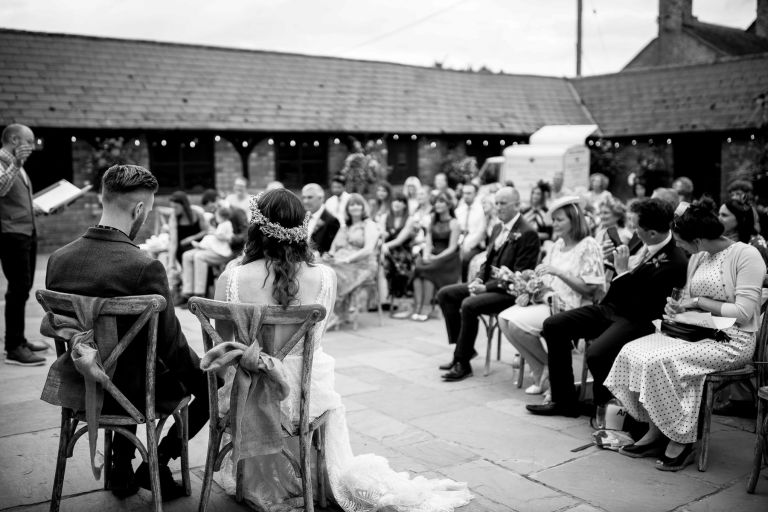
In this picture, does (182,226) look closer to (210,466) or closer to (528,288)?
(528,288)

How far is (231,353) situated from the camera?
3049mm

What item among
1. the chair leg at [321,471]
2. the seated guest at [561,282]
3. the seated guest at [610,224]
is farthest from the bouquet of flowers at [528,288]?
the chair leg at [321,471]

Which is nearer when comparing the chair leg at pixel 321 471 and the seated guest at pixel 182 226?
the chair leg at pixel 321 471

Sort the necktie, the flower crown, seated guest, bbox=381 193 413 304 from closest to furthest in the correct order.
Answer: the flower crown
the necktie
seated guest, bbox=381 193 413 304

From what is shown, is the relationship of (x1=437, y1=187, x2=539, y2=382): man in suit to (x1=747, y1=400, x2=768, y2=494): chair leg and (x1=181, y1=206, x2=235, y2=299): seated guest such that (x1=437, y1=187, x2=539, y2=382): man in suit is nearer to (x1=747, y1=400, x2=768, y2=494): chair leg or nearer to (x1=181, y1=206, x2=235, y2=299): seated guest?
(x1=747, y1=400, x2=768, y2=494): chair leg

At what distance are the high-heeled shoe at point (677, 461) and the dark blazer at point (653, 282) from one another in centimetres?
91

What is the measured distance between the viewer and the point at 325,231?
320 inches

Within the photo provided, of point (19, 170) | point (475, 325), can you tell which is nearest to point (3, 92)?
point (19, 170)

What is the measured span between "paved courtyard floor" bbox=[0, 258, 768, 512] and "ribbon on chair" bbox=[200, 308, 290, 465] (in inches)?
21.3

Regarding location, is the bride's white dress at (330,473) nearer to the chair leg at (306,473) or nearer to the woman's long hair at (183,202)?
the chair leg at (306,473)

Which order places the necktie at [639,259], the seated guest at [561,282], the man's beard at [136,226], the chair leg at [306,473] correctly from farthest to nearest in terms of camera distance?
the seated guest at [561,282] < the necktie at [639,259] < the man's beard at [136,226] < the chair leg at [306,473]

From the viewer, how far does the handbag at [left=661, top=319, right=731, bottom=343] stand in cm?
418

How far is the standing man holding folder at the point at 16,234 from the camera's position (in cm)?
582

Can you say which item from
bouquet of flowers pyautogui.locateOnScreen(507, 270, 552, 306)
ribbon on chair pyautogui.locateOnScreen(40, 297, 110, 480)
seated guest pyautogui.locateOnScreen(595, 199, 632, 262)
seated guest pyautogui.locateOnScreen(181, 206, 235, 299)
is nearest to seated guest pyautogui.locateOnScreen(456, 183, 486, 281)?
seated guest pyautogui.locateOnScreen(595, 199, 632, 262)
